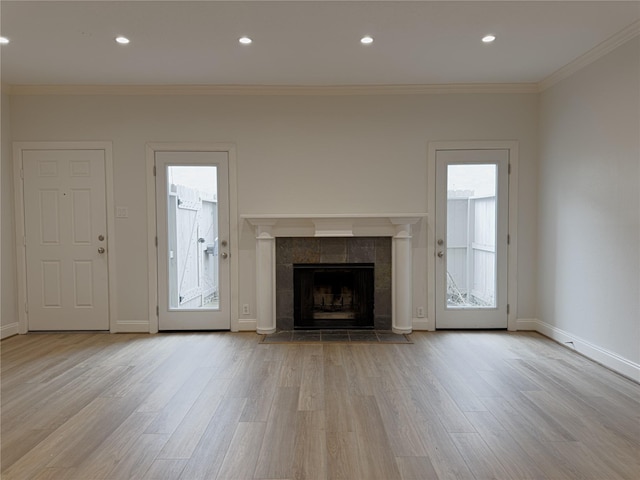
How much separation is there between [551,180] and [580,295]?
3.98ft

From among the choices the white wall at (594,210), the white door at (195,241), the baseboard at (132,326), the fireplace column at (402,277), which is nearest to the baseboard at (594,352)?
the white wall at (594,210)

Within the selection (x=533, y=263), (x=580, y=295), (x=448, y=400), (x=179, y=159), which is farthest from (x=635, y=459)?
(x=179, y=159)

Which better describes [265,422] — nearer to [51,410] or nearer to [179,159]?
[51,410]

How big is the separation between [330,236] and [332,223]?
0.49 feet

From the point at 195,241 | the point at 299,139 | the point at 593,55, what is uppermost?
the point at 593,55

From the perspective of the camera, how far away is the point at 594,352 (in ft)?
11.1

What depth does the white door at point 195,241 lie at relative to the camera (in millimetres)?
4305

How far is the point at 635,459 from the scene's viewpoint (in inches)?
76.4

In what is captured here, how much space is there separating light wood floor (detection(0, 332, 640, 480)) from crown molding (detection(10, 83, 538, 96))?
2.70m

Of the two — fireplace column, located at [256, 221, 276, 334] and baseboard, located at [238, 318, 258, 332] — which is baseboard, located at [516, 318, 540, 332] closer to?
fireplace column, located at [256, 221, 276, 334]

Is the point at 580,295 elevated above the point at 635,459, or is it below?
above

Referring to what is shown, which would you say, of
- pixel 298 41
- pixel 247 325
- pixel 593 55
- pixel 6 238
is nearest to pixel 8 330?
pixel 6 238

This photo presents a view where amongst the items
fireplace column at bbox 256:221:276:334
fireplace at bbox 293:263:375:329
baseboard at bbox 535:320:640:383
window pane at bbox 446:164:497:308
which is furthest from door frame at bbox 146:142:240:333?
baseboard at bbox 535:320:640:383

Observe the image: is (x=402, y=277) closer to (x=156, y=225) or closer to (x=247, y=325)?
(x=247, y=325)
